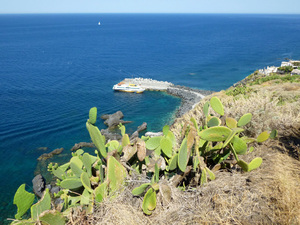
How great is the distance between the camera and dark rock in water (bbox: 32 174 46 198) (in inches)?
504

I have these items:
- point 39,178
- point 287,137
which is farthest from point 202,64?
point 287,137

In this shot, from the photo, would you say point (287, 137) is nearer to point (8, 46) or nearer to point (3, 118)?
point (3, 118)

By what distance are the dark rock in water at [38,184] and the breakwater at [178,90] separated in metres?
14.8

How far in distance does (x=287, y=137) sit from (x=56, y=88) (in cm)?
3273

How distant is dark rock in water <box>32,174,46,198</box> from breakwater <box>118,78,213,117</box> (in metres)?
14.8

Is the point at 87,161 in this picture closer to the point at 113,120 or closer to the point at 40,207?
the point at 40,207

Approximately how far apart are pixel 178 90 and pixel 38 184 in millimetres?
22395

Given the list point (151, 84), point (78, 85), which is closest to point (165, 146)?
point (151, 84)

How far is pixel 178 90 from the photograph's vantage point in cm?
3173

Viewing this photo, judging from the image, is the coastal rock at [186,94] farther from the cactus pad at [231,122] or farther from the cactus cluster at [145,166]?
the cactus cluster at [145,166]

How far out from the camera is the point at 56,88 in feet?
107

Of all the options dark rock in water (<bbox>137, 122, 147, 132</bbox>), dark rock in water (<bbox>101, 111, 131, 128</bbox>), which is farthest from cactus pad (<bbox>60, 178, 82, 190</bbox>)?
dark rock in water (<bbox>101, 111, 131, 128</bbox>)

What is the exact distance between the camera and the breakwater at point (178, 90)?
89.7 feet

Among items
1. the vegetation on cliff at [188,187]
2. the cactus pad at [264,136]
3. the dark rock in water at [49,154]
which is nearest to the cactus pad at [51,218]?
the vegetation on cliff at [188,187]
